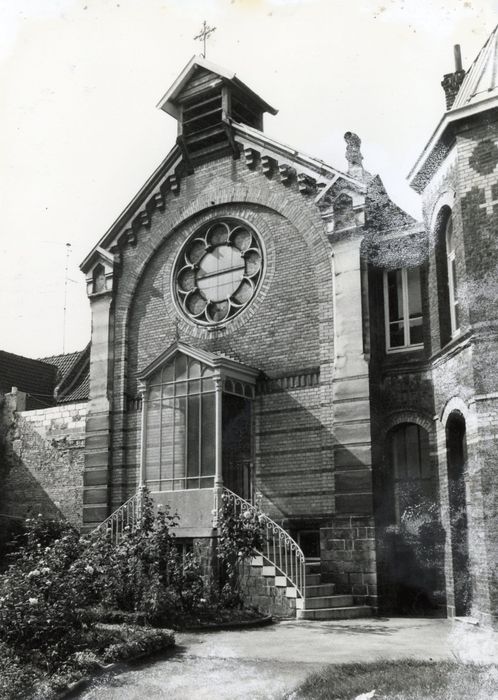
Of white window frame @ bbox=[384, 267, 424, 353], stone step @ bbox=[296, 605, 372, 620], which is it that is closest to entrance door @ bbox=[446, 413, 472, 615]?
stone step @ bbox=[296, 605, 372, 620]

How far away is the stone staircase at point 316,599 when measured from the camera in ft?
44.9

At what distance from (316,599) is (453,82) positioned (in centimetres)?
1049

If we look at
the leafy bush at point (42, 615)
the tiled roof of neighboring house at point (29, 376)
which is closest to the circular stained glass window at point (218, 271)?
the leafy bush at point (42, 615)

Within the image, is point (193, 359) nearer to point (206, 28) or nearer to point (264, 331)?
point (264, 331)

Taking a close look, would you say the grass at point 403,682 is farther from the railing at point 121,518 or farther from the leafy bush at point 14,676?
the railing at point 121,518

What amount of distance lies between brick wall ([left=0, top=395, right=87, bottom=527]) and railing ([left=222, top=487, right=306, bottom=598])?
6423mm

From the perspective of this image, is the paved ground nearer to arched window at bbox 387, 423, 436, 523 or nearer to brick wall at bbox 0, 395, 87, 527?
arched window at bbox 387, 423, 436, 523

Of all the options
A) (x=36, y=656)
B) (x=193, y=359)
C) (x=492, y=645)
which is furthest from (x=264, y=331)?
(x=36, y=656)

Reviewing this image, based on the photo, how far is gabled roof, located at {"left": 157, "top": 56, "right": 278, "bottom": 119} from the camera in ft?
63.2

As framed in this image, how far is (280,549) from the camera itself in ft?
46.2

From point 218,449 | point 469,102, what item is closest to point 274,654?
point 218,449

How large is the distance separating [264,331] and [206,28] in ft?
20.7

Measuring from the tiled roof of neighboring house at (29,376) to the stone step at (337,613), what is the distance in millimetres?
17175

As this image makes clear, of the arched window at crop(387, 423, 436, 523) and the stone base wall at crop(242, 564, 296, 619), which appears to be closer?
the stone base wall at crop(242, 564, 296, 619)
